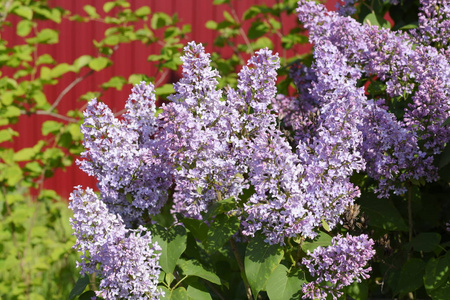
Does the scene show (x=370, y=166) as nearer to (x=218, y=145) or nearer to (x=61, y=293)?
(x=218, y=145)

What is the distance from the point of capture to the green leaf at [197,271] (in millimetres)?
1885

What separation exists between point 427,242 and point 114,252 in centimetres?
112

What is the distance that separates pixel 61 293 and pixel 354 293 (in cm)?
327

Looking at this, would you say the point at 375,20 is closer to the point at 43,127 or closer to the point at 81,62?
the point at 81,62

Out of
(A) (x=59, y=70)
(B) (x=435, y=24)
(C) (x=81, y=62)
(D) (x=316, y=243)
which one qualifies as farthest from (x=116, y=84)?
(D) (x=316, y=243)

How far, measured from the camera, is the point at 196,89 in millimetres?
1829

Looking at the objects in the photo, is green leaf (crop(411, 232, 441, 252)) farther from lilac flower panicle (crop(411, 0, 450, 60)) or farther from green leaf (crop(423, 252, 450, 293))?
lilac flower panicle (crop(411, 0, 450, 60))

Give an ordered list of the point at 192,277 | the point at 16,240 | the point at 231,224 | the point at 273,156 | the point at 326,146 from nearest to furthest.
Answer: the point at 273,156
the point at 326,146
the point at 231,224
the point at 192,277
the point at 16,240

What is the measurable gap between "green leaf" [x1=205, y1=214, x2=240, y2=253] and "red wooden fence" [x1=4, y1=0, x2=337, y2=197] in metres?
5.90

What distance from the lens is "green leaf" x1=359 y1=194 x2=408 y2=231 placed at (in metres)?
2.13

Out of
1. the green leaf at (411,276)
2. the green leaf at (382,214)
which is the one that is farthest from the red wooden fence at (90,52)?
the green leaf at (411,276)

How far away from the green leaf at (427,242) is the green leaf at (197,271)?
74cm

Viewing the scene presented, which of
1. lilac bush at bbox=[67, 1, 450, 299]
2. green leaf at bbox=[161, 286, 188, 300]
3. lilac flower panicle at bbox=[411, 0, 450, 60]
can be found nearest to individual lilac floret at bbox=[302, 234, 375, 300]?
lilac bush at bbox=[67, 1, 450, 299]

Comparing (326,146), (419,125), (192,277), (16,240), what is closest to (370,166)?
(419,125)
